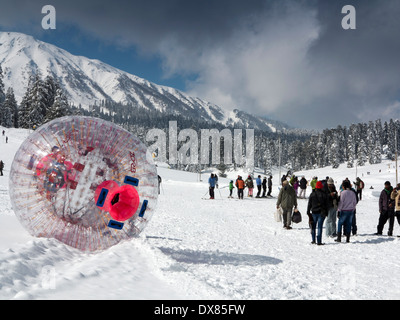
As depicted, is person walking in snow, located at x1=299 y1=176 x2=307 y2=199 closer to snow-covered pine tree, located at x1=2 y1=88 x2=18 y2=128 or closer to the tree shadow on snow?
the tree shadow on snow

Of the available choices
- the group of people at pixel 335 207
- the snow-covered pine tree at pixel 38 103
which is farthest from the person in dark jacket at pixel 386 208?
the snow-covered pine tree at pixel 38 103

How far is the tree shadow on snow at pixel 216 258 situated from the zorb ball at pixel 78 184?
1231 mm

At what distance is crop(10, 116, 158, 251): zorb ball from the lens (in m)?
4.81

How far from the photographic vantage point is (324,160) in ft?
372

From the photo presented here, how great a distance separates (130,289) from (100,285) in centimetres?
38

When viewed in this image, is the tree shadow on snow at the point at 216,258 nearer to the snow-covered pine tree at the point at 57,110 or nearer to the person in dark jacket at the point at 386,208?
the person in dark jacket at the point at 386,208

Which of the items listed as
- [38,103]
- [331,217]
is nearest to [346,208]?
[331,217]

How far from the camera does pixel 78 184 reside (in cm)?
479

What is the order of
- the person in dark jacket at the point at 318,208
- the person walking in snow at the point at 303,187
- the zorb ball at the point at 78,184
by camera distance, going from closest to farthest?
the zorb ball at the point at 78,184 < the person in dark jacket at the point at 318,208 < the person walking in snow at the point at 303,187

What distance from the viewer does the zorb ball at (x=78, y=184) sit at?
481 centimetres

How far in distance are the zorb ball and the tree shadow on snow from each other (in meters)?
1.23
